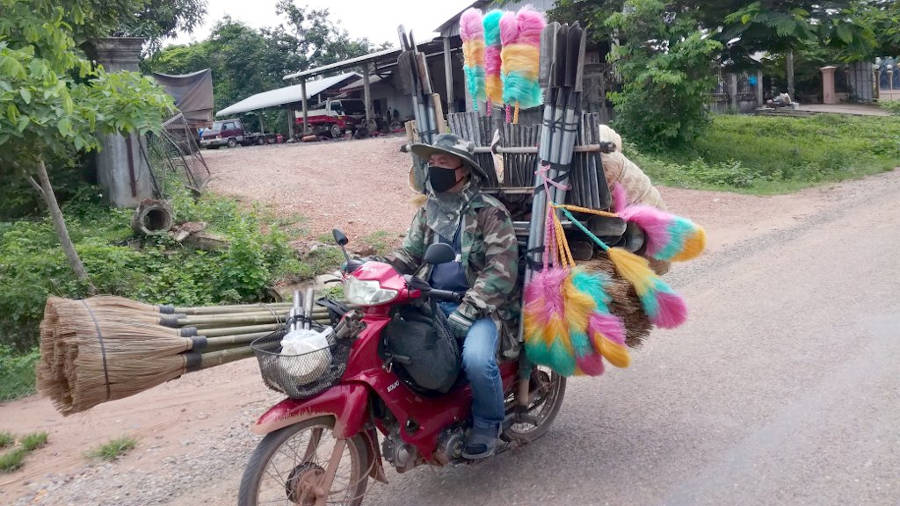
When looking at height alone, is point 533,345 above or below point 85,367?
below

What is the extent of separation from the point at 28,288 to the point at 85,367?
234 inches

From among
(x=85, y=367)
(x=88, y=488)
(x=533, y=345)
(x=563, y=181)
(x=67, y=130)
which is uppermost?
(x=67, y=130)

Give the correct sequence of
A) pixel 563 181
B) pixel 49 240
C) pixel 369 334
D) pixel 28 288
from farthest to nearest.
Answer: pixel 49 240
pixel 28 288
pixel 563 181
pixel 369 334

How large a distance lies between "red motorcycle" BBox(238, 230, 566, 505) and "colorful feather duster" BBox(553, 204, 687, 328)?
0.84 meters

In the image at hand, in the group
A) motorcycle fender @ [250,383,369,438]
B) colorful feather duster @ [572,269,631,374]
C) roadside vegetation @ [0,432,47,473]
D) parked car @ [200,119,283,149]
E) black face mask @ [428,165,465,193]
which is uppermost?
parked car @ [200,119,283,149]

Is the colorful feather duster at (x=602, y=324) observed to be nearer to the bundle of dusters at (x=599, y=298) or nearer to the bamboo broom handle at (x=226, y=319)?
the bundle of dusters at (x=599, y=298)

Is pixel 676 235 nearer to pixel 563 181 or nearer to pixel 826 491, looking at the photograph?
pixel 563 181

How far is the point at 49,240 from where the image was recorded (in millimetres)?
9938

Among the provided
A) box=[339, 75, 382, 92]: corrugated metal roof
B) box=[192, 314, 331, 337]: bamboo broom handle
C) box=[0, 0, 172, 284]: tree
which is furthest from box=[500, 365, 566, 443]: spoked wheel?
box=[339, 75, 382, 92]: corrugated metal roof

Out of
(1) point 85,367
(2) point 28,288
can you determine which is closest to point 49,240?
(2) point 28,288

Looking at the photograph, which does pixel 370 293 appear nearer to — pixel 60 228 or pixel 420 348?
pixel 420 348

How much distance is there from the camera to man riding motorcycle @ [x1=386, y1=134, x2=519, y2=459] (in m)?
3.58

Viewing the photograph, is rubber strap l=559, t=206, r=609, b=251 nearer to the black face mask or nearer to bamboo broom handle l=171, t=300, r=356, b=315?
the black face mask

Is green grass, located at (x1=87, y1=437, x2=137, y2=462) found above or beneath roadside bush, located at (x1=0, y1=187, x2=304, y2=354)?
beneath
